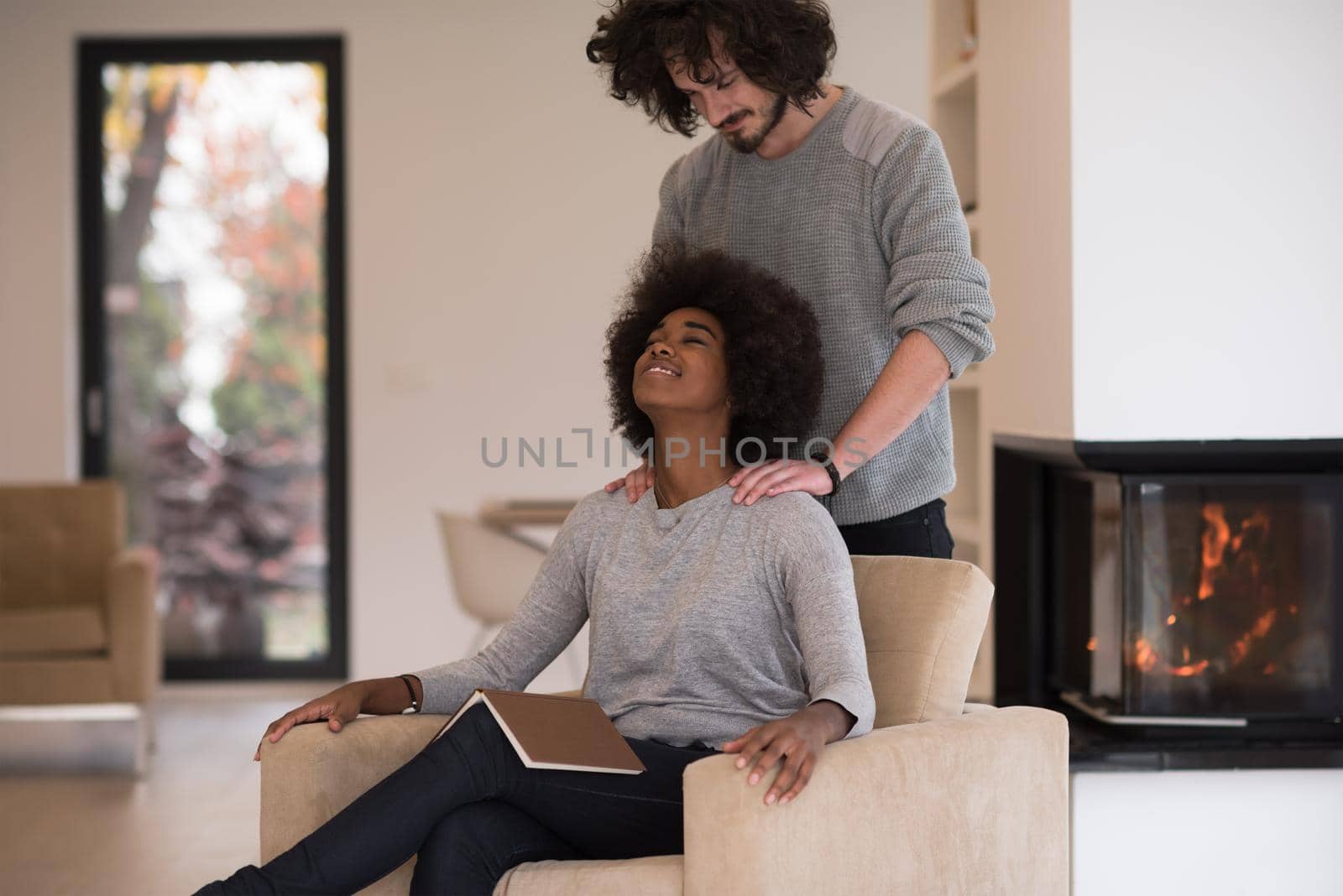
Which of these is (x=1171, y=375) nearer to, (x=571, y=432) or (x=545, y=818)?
(x=545, y=818)

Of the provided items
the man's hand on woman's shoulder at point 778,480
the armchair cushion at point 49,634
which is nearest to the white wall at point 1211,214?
the man's hand on woman's shoulder at point 778,480

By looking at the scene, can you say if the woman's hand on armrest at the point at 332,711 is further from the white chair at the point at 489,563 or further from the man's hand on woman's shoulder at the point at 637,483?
the white chair at the point at 489,563

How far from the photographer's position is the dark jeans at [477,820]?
1584mm

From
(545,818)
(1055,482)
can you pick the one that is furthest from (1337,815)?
(545,818)

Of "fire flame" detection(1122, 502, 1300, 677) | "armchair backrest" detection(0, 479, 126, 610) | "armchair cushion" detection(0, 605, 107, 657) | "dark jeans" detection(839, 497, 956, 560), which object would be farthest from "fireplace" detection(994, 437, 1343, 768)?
"armchair backrest" detection(0, 479, 126, 610)

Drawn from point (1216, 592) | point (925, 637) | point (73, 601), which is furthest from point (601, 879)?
point (73, 601)

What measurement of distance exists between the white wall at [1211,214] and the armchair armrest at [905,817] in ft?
3.63

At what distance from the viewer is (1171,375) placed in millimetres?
2584

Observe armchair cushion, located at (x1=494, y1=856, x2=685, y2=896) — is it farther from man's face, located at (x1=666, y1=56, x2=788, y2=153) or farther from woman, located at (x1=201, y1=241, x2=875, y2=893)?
man's face, located at (x1=666, y1=56, x2=788, y2=153)

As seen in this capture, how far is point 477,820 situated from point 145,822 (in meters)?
2.20

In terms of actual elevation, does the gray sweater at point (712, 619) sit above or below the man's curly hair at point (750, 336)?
below

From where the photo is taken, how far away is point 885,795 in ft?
5.15

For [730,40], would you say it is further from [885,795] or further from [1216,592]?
[1216,592]

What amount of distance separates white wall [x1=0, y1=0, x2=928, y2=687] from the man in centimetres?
295
